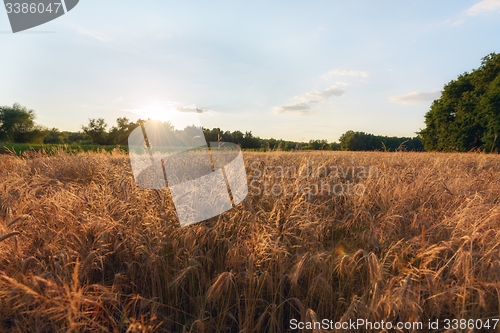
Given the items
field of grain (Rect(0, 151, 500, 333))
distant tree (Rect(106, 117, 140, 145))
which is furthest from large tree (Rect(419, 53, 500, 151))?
distant tree (Rect(106, 117, 140, 145))

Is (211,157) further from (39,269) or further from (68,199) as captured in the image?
(39,269)

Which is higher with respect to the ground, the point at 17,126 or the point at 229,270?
the point at 17,126

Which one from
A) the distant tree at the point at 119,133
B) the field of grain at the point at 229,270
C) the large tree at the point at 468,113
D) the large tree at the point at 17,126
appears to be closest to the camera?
the field of grain at the point at 229,270

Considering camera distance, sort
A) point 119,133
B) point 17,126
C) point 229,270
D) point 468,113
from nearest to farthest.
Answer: point 229,270 < point 468,113 < point 119,133 < point 17,126

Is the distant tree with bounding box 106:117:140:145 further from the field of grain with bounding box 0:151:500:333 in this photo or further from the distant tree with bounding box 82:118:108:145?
the field of grain with bounding box 0:151:500:333

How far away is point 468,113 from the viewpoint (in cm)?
2677

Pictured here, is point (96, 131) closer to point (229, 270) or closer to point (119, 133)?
point (119, 133)

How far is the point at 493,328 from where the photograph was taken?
5.45 feet

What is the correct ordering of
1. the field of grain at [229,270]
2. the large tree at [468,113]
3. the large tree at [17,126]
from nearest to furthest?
the field of grain at [229,270], the large tree at [468,113], the large tree at [17,126]

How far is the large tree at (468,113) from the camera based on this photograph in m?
24.2

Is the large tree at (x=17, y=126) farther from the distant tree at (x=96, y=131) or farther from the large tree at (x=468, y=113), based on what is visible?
the large tree at (x=468, y=113)

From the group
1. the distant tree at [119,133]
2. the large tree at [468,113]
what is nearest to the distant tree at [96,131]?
the distant tree at [119,133]

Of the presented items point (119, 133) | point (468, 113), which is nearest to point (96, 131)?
point (119, 133)

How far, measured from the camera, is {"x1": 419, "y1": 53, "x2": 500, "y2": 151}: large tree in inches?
952
